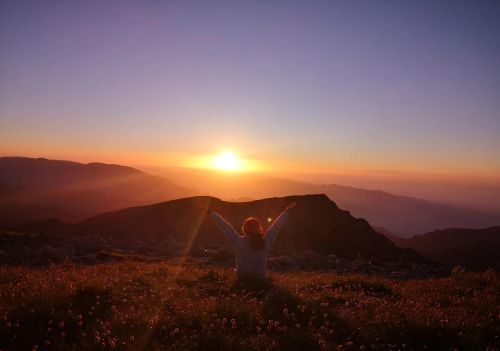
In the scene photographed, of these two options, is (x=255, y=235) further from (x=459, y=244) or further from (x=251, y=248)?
(x=459, y=244)

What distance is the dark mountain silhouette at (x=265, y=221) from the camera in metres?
35.7

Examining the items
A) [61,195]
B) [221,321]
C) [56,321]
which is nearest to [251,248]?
[221,321]

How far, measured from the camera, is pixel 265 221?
40.2 metres

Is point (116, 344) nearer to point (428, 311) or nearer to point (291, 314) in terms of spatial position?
point (291, 314)

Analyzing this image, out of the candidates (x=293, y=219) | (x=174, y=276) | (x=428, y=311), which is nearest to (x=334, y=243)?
(x=293, y=219)

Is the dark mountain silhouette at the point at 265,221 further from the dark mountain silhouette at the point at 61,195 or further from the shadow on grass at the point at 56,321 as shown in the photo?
the dark mountain silhouette at the point at 61,195

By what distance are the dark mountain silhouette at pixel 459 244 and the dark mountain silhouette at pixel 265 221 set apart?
51.0 feet

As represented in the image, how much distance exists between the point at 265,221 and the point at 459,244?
48.9 m

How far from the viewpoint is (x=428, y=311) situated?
26.6ft

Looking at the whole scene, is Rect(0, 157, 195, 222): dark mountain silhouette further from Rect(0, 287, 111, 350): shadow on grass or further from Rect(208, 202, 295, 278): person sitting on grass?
Rect(0, 287, 111, 350): shadow on grass

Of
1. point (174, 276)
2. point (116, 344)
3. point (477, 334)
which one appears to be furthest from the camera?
point (174, 276)

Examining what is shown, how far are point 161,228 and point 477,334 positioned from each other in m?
37.4

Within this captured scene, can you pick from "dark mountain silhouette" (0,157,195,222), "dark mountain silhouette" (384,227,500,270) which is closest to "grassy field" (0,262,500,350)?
"dark mountain silhouette" (384,227,500,270)

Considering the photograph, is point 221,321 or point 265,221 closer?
point 221,321
